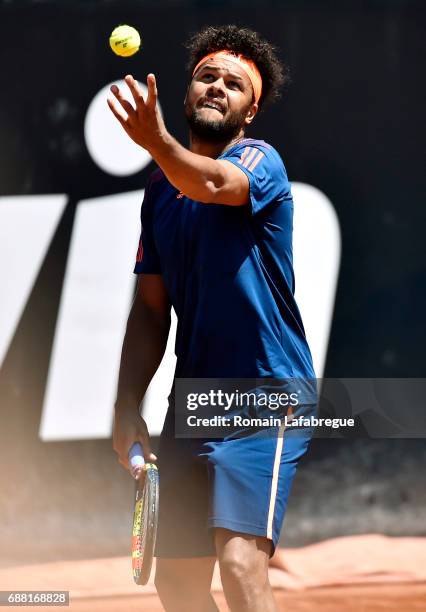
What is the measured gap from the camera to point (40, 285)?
199 inches

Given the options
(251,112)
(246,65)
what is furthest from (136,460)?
(246,65)

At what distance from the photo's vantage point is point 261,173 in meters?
2.66

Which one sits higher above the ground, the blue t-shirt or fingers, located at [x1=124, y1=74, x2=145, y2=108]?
fingers, located at [x1=124, y1=74, x2=145, y2=108]

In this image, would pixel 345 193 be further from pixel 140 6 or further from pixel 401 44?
pixel 140 6

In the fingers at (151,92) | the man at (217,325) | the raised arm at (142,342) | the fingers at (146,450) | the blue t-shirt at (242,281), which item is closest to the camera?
the fingers at (151,92)

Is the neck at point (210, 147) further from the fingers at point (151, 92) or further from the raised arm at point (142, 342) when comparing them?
the fingers at point (151, 92)

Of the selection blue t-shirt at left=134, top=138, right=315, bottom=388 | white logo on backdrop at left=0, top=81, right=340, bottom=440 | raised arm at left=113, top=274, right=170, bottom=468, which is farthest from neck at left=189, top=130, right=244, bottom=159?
white logo on backdrop at left=0, top=81, right=340, bottom=440

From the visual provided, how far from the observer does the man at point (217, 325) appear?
2537 millimetres

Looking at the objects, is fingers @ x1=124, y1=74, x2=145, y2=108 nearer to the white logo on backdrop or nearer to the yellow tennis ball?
the yellow tennis ball

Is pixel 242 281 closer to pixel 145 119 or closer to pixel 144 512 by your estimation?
pixel 145 119

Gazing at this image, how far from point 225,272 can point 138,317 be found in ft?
1.32

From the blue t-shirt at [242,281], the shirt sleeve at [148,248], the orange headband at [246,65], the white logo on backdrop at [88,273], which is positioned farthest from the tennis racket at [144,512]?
the white logo on backdrop at [88,273]

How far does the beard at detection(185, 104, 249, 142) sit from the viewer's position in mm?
2850

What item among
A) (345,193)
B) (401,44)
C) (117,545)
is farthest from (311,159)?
(117,545)
